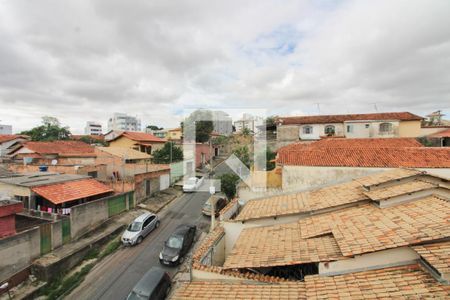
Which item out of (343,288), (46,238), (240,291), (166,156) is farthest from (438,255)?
(166,156)

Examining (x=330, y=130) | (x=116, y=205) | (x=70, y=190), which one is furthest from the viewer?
(x=330, y=130)

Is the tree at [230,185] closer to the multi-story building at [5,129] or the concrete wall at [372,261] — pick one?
the concrete wall at [372,261]

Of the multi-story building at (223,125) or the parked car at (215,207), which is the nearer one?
the parked car at (215,207)

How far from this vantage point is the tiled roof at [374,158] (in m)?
14.2

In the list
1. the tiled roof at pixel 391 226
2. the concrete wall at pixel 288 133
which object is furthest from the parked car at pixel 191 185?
the tiled roof at pixel 391 226

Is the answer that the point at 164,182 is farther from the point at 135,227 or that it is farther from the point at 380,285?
the point at 380,285

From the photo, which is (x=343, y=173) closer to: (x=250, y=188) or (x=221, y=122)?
(x=250, y=188)

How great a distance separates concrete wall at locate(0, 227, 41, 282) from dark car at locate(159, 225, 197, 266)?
575 centimetres

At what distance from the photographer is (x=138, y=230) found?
13938mm

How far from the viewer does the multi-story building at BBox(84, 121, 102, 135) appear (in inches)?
4397

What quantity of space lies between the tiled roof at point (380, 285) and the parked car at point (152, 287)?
559 cm

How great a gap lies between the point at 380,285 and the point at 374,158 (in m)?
11.6

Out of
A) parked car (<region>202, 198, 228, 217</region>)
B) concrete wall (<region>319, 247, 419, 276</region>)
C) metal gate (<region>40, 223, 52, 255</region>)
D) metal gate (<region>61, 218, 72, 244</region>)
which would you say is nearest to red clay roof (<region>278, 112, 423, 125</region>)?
parked car (<region>202, 198, 228, 217</region>)

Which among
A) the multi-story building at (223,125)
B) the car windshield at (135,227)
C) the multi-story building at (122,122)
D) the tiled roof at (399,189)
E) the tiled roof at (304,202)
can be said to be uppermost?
the multi-story building at (122,122)
